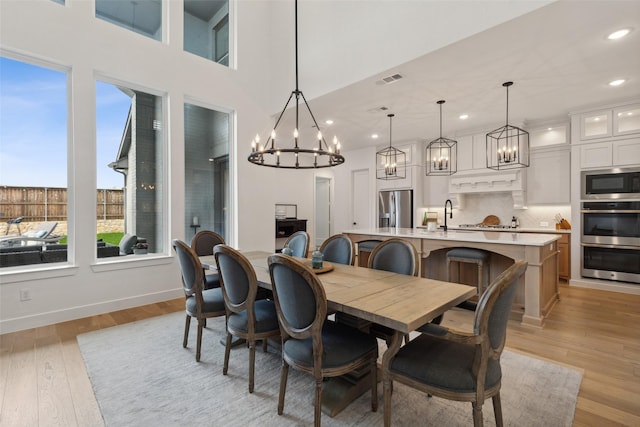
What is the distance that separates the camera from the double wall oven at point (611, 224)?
445 centimetres

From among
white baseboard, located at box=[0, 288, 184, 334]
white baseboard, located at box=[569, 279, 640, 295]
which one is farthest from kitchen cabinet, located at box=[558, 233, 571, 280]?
white baseboard, located at box=[0, 288, 184, 334]

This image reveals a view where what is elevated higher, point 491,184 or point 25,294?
point 491,184

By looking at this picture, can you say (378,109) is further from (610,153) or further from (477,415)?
(477,415)

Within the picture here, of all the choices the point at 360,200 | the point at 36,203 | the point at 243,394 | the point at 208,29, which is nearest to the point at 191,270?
the point at 243,394

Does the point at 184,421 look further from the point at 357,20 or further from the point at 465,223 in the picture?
the point at 465,223

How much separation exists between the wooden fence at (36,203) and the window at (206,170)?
1.13 metres

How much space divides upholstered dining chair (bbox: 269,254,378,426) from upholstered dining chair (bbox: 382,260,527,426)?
0.23 metres

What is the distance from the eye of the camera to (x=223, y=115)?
4957 millimetres

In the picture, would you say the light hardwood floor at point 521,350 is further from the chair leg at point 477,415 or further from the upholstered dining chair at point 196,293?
the chair leg at point 477,415

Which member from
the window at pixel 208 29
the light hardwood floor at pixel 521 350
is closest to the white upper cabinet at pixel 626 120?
the light hardwood floor at pixel 521 350

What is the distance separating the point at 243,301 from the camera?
2.10 m

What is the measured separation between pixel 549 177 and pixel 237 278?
236 inches

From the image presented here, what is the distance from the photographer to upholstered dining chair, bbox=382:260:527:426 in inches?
54.0

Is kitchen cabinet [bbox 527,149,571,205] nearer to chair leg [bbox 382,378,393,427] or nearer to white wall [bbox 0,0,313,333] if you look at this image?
white wall [bbox 0,0,313,333]
